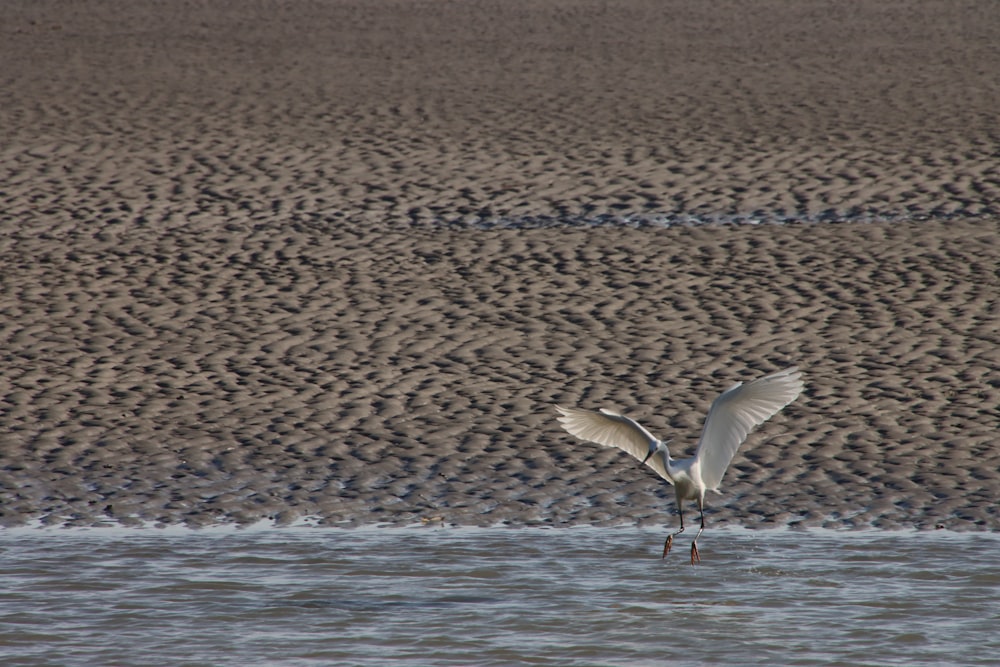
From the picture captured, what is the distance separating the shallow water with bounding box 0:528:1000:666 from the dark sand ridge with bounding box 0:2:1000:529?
426 mm

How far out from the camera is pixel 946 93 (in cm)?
1848

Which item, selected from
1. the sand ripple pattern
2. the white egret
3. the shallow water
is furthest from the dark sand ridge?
the white egret

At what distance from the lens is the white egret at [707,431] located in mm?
7152

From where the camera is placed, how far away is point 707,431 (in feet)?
23.9

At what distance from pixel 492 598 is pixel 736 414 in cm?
149

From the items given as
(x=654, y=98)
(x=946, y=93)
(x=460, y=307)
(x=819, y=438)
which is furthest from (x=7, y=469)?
(x=946, y=93)

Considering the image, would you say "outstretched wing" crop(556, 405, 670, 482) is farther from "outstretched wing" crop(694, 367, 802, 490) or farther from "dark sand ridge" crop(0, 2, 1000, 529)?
"dark sand ridge" crop(0, 2, 1000, 529)

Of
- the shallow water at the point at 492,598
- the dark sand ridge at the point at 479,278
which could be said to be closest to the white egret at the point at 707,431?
the shallow water at the point at 492,598

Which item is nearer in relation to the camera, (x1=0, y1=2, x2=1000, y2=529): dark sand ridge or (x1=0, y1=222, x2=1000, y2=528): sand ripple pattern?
(x1=0, y1=222, x2=1000, y2=528): sand ripple pattern

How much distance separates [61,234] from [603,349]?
5.56 meters

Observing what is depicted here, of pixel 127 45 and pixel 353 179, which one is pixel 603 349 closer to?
pixel 353 179

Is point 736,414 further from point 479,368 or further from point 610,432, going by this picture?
point 479,368

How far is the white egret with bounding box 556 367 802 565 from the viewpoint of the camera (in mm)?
7152

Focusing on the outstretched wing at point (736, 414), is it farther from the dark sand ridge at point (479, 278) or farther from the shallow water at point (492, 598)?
the dark sand ridge at point (479, 278)
